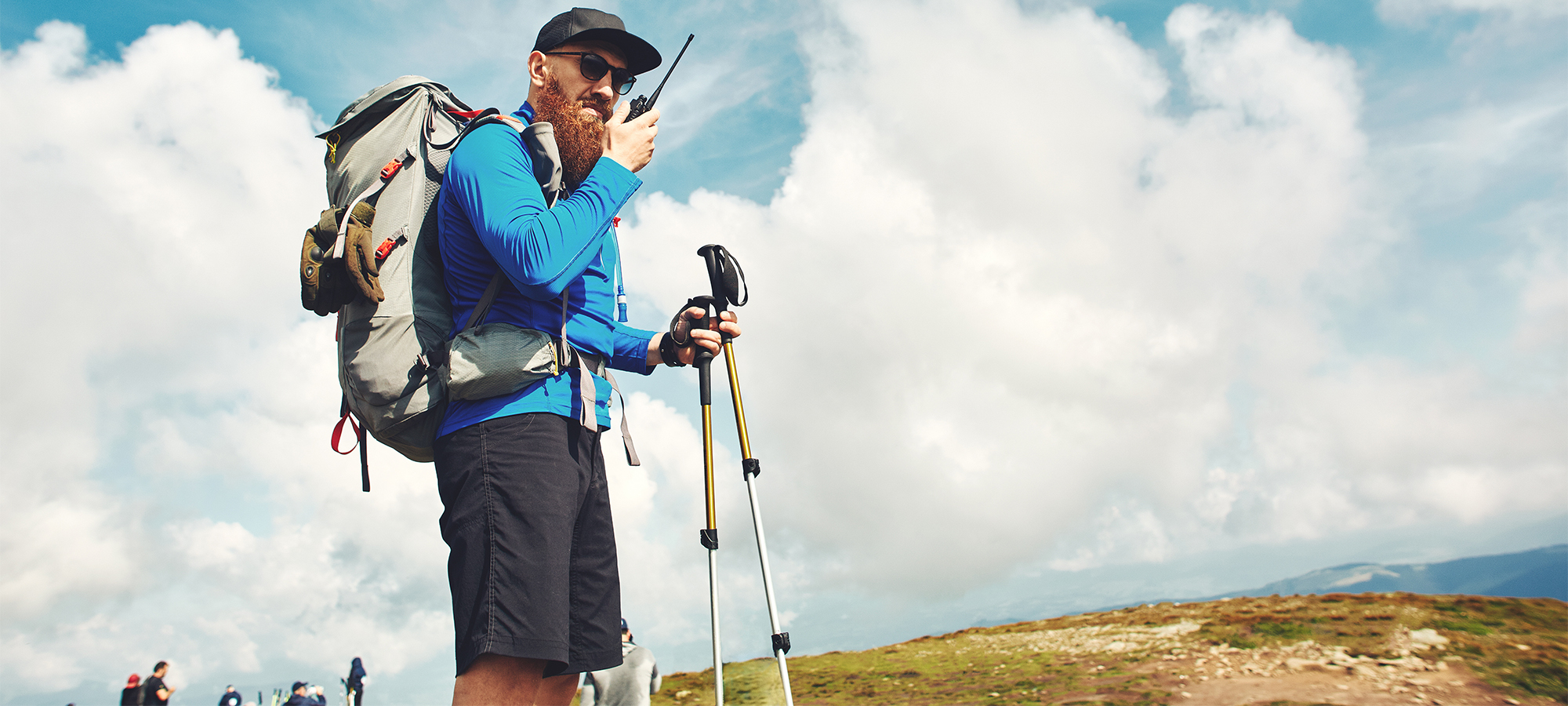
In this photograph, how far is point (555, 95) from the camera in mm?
3045

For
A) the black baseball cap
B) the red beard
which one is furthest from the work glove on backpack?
the black baseball cap

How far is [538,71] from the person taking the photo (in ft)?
10.2

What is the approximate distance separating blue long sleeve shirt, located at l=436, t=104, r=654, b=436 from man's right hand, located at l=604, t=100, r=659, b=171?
94 mm

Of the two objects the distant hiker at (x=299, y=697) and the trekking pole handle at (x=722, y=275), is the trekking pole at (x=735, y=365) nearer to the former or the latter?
the trekking pole handle at (x=722, y=275)

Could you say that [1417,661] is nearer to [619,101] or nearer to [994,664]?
[994,664]

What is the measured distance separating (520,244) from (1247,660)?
31.0ft

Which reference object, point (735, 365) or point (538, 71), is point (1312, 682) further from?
point (538, 71)

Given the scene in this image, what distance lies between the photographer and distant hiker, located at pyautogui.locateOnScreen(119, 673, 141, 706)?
1446 cm

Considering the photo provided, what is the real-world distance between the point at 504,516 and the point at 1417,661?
971cm

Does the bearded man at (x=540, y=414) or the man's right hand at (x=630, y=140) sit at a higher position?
the man's right hand at (x=630, y=140)

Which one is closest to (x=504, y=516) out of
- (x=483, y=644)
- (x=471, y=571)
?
(x=471, y=571)

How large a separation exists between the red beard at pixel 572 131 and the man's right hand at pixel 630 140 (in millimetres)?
75

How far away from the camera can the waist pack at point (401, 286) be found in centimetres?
236

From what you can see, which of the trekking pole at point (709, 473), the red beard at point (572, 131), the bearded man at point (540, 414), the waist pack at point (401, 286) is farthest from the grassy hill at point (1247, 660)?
the red beard at point (572, 131)
